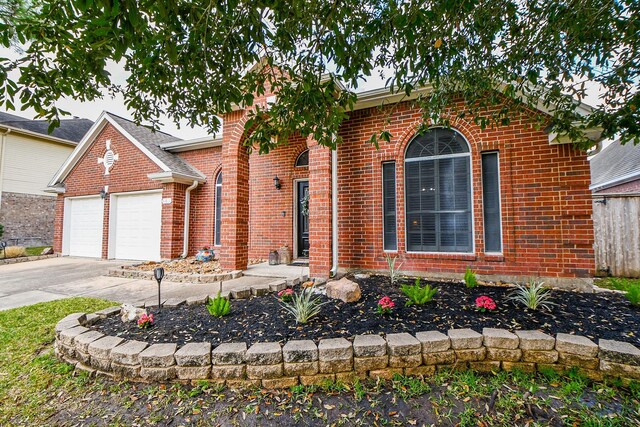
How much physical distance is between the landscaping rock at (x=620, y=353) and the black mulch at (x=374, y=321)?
257 mm

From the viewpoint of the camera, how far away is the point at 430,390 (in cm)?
225

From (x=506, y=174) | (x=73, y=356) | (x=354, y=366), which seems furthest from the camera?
(x=506, y=174)

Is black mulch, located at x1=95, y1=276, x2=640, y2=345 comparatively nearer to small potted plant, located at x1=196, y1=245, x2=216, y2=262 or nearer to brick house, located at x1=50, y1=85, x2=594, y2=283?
brick house, located at x1=50, y1=85, x2=594, y2=283

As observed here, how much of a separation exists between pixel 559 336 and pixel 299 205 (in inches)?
232

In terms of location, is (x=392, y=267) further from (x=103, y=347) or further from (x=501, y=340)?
(x=103, y=347)

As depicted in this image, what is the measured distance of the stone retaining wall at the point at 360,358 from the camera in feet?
7.79

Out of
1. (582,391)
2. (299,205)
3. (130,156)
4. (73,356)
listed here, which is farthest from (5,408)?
(130,156)

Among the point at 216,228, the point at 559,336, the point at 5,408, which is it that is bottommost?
the point at 5,408

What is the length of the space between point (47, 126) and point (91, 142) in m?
10.7

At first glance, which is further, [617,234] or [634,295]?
[617,234]

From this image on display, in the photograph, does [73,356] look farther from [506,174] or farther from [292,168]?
[506,174]

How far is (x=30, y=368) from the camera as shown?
2.71 m

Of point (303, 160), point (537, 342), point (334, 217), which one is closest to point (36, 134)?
point (303, 160)

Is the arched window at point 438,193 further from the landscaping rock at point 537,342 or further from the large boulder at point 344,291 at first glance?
the landscaping rock at point 537,342
